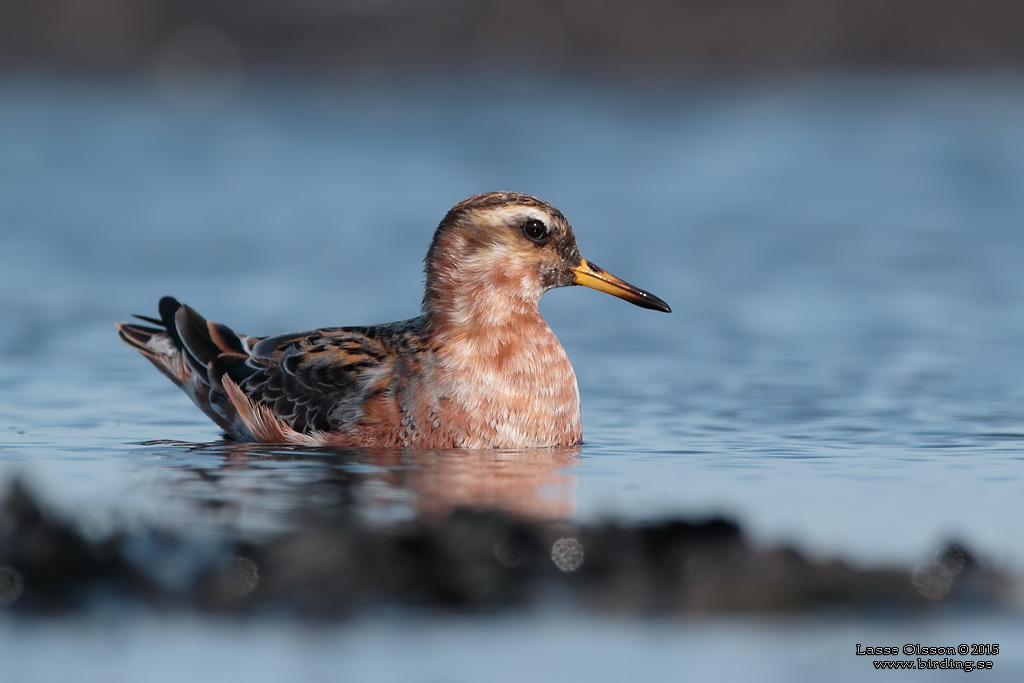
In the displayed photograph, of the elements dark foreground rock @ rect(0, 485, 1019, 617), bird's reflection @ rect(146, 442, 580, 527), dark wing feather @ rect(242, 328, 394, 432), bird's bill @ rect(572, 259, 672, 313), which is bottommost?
dark foreground rock @ rect(0, 485, 1019, 617)

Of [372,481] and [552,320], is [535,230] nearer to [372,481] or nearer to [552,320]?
[372,481]

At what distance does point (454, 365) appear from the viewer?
10.1 m

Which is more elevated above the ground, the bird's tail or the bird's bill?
the bird's bill

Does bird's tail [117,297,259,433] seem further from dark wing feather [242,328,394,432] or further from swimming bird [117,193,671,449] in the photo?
dark wing feather [242,328,394,432]

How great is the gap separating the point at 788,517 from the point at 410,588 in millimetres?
2357

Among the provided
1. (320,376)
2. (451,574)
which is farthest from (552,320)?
(451,574)

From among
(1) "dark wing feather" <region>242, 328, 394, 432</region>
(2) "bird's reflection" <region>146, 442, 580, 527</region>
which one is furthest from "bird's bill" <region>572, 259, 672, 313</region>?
(1) "dark wing feather" <region>242, 328, 394, 432</region>

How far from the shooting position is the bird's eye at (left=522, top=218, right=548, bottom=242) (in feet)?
34.4

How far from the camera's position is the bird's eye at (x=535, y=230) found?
1047 cm

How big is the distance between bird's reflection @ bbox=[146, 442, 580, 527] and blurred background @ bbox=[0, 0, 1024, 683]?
0.16 feet

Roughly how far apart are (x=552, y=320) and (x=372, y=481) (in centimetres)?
676

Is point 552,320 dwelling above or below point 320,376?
above

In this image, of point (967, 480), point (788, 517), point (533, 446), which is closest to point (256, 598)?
point (788, 517)

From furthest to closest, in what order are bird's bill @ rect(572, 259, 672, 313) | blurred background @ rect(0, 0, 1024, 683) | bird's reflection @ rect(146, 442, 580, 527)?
bird's bill @ rect(572, 259, 672, 313) < bird's reflection @ rect(146, 442, 580, 527) < blurred background @ rect(0, 0, 1024, 683)
